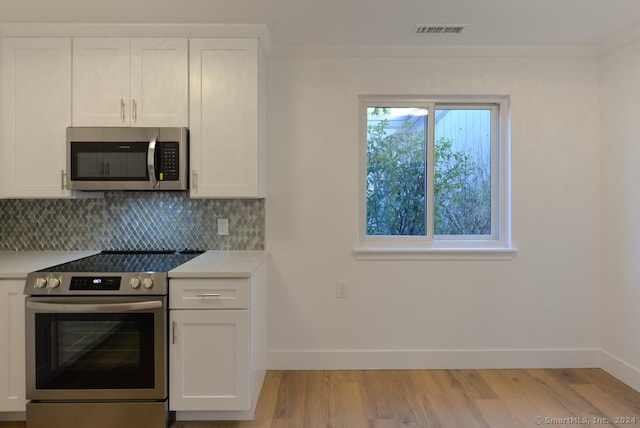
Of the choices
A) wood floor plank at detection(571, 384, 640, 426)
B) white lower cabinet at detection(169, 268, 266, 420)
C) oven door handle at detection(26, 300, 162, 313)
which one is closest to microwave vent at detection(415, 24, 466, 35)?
white lower cabinet at detection(169, 268, 266, 420)

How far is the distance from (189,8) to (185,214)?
1.33 m

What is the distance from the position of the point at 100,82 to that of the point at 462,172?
257 cm

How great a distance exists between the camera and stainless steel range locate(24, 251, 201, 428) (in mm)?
2207

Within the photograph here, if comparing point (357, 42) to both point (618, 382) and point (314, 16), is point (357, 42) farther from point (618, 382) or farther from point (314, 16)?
point (618, 382)

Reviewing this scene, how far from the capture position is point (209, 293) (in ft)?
7.43

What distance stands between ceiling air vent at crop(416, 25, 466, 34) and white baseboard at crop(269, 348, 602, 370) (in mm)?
2208

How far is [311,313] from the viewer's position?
3.09 meters

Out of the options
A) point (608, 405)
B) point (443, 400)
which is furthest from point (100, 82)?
point (608, 405)

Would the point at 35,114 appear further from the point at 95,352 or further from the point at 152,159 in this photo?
the point at 95,352

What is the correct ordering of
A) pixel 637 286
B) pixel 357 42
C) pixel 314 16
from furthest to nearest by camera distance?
pixel 357 42, pixel 637 286, pixel 314 16

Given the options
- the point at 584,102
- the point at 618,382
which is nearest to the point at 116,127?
the point at 584,102

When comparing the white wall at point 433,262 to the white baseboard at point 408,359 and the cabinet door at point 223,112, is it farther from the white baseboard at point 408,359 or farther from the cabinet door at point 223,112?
the cabinet door at point 223,112

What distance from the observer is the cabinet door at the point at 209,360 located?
2262 millimetres

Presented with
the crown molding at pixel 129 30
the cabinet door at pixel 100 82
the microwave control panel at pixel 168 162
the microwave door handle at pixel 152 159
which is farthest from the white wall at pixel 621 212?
the cabinet door at pixel 100 82
